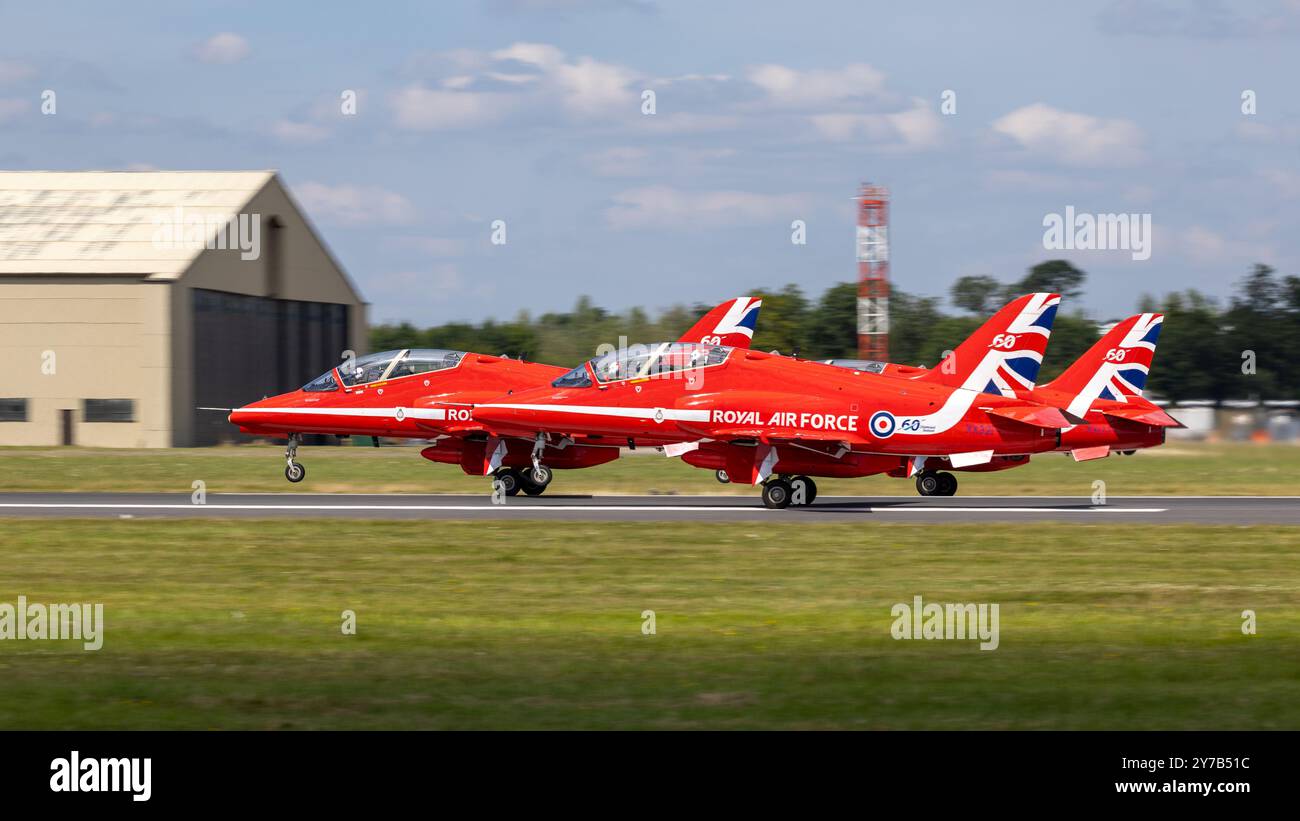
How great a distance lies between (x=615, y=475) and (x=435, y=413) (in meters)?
8.78

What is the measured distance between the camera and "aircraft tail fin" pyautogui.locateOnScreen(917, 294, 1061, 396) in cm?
3209

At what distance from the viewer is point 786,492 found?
29406mm

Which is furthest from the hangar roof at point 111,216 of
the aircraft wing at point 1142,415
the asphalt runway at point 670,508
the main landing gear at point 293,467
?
the aircraft wing at point 1142,415

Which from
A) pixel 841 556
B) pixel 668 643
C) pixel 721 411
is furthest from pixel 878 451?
pixel 668 643

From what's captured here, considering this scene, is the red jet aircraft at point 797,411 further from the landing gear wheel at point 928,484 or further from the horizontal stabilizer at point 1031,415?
the landing gear wheel at point 928,484

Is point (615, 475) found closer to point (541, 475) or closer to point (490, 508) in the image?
point (541, 475)

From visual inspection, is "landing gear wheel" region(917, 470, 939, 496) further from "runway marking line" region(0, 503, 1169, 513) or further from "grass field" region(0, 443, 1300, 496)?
"runway marking line" region(0, 503, 1169, 513)

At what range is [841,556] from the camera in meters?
21.5

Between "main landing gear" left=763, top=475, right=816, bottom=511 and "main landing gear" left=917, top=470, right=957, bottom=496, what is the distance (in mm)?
5464

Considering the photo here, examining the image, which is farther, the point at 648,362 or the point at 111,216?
the point at 111,216

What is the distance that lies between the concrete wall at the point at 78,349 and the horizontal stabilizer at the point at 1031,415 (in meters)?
38.6

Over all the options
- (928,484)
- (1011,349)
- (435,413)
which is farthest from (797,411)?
(435,413)

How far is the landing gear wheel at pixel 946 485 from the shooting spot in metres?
34.3
